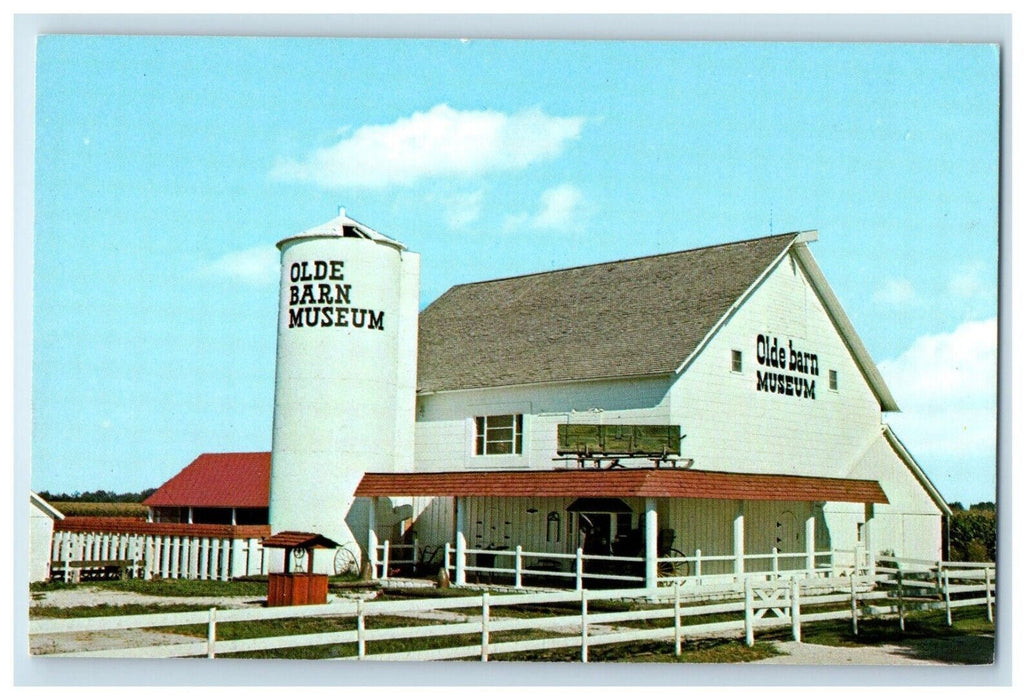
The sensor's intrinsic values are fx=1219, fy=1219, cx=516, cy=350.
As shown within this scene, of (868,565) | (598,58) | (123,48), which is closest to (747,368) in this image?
(868,565)

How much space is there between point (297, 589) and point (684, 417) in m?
10.2

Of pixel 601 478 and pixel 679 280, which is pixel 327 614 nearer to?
pixel 601 478

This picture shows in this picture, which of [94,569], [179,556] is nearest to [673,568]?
[179,556]

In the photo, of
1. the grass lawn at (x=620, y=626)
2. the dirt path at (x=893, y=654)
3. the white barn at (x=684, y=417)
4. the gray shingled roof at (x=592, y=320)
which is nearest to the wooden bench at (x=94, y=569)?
the grass lawn at (x=620, y=626)

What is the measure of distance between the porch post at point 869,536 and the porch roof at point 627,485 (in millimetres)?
516

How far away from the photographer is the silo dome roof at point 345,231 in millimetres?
29578

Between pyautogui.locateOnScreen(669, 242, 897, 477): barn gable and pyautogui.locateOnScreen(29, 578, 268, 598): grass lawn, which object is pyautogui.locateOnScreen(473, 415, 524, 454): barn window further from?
pyautogui.locateOnScreen(29, 578, 268, 598): grass lawn

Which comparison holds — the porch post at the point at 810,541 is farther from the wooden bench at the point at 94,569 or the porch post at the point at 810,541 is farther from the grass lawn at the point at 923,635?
the wooden bench at the point at 94,569

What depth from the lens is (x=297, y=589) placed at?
71.0ft

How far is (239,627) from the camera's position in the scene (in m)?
19.5

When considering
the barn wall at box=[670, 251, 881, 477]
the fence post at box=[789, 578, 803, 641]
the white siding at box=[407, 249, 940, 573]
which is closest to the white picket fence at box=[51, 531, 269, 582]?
the white siding at box=[407, 249, 940, 573]

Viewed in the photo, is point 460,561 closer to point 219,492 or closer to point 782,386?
point 782,386

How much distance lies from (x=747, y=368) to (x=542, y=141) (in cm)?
955

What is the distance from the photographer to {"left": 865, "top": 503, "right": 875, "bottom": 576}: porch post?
1148 inches
